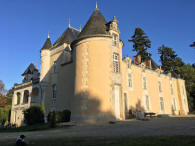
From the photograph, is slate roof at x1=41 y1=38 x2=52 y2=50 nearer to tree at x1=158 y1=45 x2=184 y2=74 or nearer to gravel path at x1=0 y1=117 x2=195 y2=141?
gravel path at x1=0 y1=117 x2=195 y2=141

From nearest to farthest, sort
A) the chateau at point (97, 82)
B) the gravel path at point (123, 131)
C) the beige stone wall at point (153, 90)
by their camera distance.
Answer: the gravel path at point (123, 131)
the chateau at point (97, 82)
the beige stone wall at point (153, 90)

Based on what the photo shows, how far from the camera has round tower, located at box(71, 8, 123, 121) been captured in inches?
634

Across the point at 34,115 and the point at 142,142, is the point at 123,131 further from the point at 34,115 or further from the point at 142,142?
the point at 34,115

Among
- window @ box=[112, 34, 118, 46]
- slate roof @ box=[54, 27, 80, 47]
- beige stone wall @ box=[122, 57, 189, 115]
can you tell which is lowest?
beige stone wall @ box=[122, 57, 189, 115]

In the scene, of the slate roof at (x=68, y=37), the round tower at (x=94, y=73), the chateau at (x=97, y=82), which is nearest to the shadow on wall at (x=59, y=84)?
the chateau at (x=97, y=82)

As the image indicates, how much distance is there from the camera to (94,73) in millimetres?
16969

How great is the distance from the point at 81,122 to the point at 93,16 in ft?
39.7

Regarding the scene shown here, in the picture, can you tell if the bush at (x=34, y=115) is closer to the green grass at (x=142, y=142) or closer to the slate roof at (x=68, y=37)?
the slate roof at (x=68, y=37)

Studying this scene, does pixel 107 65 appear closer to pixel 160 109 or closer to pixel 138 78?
pixel 138 78

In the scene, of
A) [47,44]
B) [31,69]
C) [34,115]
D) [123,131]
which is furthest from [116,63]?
[31,69]

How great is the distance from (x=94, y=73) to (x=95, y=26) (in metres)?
5.58

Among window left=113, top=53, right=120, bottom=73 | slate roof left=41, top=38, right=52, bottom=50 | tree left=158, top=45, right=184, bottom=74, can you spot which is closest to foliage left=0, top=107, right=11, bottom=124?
slate roof left=41, top=38, right=52, bottom=50

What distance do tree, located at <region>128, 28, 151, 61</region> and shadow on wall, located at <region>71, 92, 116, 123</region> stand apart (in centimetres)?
3129

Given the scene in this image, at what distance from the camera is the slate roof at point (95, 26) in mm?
18406
